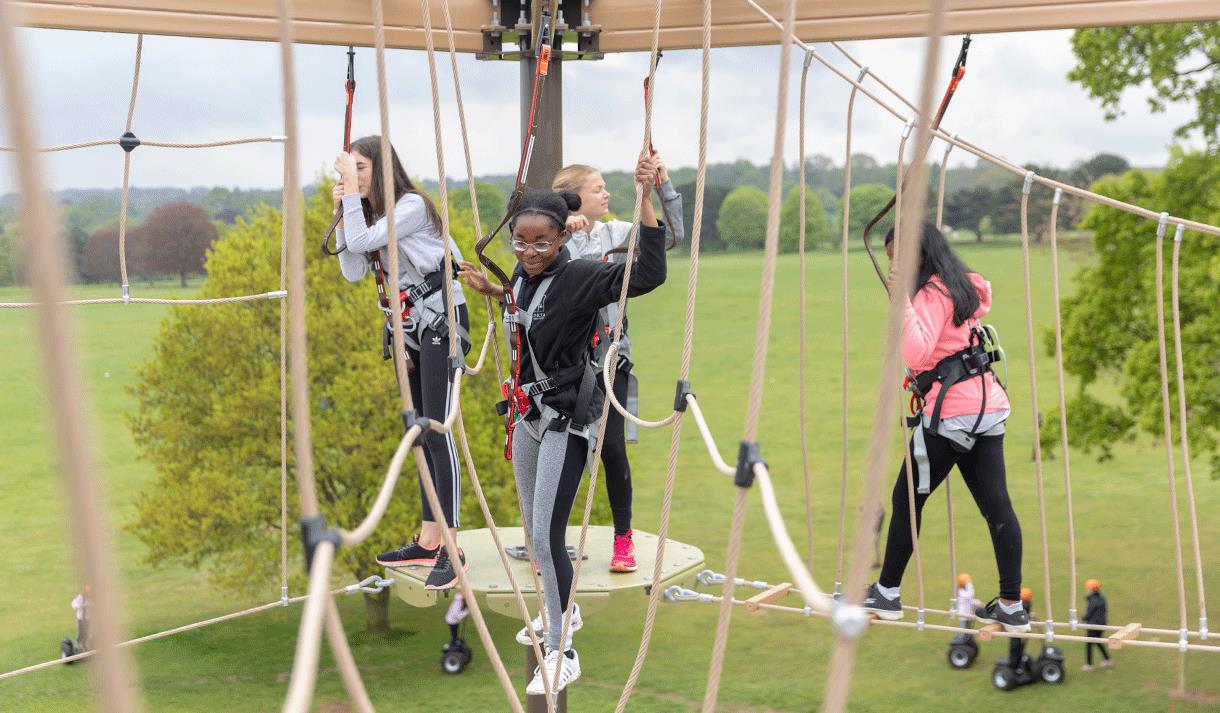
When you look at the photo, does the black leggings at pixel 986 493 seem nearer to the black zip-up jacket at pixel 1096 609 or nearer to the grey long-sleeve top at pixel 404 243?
the grey long-sleeve top at pixel 404 243

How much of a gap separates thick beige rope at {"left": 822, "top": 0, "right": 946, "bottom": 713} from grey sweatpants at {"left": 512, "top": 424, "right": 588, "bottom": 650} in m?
1.82

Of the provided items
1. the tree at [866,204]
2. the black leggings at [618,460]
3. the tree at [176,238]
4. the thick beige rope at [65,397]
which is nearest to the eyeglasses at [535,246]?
the black leggings at [618,460]

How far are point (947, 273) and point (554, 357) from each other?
1008 mm

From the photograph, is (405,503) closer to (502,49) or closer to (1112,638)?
(502,49)

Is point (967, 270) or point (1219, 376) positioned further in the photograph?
point (1219, 376)

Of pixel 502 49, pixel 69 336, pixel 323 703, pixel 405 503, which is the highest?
pixel 502 49

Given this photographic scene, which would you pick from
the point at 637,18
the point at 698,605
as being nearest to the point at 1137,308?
the point at 698,605

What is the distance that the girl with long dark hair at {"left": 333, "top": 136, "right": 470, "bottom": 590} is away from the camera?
11.3ft

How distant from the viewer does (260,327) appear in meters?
10.7

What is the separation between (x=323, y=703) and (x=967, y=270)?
8.04 metres

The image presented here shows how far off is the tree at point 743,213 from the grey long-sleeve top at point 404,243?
75.7 ft

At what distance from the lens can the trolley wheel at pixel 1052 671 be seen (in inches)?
383

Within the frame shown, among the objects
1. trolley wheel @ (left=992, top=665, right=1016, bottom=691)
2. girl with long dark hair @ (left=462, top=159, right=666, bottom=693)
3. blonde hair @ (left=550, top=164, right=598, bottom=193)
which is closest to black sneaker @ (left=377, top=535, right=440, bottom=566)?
girl with long dark hair @ (left=462, top=159, right=666, bottom=693)

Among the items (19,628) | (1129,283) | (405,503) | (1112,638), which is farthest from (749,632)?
(1112,638)
